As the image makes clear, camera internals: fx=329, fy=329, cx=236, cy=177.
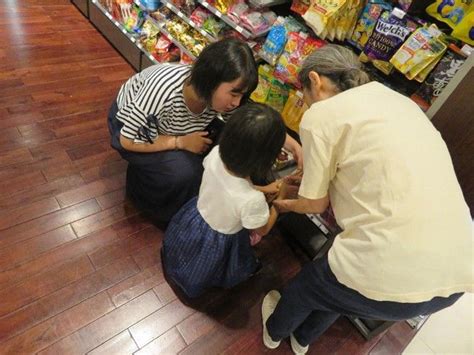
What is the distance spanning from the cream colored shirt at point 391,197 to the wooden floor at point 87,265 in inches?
32.8

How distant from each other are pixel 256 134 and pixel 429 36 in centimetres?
85

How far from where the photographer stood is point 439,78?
1.31 meters

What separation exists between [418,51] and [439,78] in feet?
0.45

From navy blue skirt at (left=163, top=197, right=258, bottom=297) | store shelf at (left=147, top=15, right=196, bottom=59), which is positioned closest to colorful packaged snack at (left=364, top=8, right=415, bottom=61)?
navy blue skirt at (left=163, top=197, right=258, bottom=297)

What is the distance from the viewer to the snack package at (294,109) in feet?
6.05

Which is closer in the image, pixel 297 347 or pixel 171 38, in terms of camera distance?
pixel 297 347

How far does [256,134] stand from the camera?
3.37ft

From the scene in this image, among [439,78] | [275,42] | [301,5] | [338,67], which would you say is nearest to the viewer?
[338,67]

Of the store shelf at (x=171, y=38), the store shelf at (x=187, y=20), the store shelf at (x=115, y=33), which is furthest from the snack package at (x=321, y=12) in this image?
the store shelf at (x=115, y=33)

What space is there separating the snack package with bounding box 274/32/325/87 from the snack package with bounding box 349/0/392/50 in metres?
0.18

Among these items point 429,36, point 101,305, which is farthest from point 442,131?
point 101,305

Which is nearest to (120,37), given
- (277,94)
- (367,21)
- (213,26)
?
(213,26)

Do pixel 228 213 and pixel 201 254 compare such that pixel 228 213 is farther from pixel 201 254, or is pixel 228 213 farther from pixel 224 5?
pixel 224 5

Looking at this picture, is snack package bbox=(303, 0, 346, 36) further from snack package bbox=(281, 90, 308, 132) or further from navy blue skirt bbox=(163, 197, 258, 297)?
navy blue skirt bbox=(163, 197, 258, 297)
